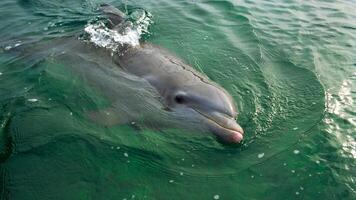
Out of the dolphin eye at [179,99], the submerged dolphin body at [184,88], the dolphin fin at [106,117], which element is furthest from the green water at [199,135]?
the dolphin eye at [179,99]

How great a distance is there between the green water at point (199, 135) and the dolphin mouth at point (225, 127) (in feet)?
0.57

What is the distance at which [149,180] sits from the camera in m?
6.25

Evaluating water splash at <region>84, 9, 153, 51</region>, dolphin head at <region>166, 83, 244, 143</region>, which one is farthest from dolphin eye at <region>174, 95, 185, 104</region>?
water splash at <region>84, 9, 153, 51</region>

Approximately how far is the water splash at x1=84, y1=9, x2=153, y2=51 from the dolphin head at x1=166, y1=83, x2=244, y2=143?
2720mm

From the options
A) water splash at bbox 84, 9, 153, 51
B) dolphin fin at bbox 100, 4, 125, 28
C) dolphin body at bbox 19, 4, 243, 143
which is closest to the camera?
dolphin body at bbox 19, 4, 243, 143

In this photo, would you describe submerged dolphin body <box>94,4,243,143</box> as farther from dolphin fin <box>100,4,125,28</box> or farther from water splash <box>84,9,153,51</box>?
dolphin fin <box>100,4,125,28</box>

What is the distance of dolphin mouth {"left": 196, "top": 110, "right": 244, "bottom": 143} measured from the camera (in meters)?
6.79

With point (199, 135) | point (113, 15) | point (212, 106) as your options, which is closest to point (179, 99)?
point (212, 106)

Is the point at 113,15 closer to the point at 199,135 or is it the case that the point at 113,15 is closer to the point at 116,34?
the point at 116,34

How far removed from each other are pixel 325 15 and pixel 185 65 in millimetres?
6883

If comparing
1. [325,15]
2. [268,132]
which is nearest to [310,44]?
[325,15]

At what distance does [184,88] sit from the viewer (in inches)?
315

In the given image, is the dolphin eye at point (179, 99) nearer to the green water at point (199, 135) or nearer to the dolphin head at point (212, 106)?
the dolphin head at point (212, 106)

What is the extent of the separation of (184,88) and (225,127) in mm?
1449
